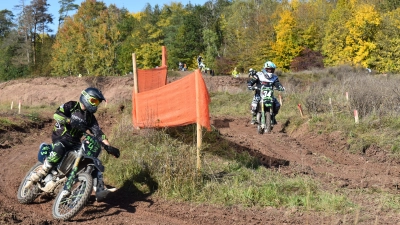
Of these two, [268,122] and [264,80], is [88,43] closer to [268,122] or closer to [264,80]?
[264,80]

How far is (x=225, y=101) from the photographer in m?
23.8

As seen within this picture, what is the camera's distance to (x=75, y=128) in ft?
21.6

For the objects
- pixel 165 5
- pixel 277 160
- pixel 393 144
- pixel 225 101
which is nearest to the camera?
pixel 277 160

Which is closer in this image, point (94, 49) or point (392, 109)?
point (392, 109)

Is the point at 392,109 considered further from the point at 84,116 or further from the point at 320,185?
the point at 84,116

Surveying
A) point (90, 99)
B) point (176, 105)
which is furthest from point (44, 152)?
point (176, 105)

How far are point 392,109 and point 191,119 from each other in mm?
9472

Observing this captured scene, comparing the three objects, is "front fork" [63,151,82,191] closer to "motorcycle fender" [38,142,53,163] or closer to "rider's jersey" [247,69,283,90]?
"motorcycle fender" [38,142,53,163]

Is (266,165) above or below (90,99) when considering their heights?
below

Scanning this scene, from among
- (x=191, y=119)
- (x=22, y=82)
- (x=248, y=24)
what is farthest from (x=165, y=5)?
(x=191, y=119)

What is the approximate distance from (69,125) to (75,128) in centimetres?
17

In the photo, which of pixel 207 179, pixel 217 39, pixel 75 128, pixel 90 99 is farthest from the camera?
pixel 217 39

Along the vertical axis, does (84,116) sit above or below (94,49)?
below

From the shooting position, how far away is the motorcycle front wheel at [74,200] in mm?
6023
